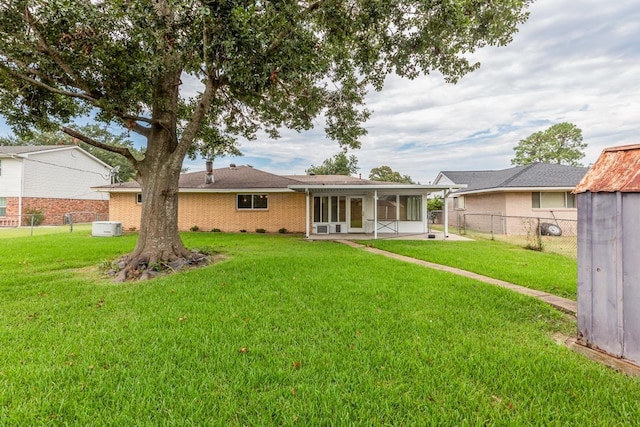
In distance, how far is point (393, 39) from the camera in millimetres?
8234

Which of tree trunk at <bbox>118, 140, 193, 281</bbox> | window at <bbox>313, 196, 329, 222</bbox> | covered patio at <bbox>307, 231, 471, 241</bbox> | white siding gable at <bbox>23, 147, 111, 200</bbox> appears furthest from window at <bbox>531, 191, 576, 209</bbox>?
white siding gable at <bbox>23, 147, 111, 200</bbox>

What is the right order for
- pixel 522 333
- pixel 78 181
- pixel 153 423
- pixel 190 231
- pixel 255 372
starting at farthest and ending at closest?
pixel 78 181, pixel 190 231, pixel 522 333, pixel 255 372, pixel 153 423

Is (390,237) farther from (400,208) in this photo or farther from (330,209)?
(330,209)

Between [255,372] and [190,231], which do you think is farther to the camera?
[190,231]

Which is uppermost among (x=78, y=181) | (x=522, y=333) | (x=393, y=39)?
(x=393, y=39)

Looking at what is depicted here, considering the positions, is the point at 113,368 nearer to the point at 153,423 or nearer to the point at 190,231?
the point at 153,423

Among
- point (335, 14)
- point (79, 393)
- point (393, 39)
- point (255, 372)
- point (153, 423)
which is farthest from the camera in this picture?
point (393, 39)

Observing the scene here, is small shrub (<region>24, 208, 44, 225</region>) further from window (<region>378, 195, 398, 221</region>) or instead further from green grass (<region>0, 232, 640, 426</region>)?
window (<region>378, 195, 398, 221</region>)

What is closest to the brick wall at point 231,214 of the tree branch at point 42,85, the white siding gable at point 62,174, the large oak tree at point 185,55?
the large oak tree at point 185,55

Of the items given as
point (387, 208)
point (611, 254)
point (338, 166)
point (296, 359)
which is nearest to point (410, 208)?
point (387, 208)

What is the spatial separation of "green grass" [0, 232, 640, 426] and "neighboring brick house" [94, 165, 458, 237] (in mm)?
10027

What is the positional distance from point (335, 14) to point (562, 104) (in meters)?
19.3

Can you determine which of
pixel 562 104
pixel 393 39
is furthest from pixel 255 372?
pixel 562 104

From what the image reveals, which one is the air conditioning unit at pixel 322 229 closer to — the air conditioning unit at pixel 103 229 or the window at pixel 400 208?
the window at pixel 400 208
